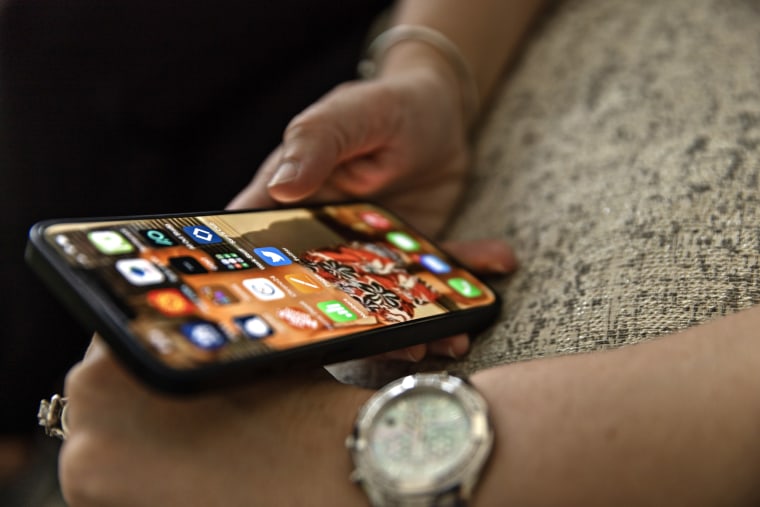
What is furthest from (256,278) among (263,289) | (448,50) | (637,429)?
(448,50)

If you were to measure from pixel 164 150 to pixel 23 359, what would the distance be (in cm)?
27

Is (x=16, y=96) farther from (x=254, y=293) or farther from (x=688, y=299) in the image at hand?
(x=688, y=299)

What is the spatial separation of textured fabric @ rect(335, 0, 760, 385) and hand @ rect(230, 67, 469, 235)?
4 centimetres

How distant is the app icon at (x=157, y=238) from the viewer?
416 millimetres

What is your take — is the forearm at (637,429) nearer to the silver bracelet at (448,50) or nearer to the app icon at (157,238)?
the app icon at (157,238)

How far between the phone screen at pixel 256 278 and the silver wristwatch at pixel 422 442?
56 millimetres

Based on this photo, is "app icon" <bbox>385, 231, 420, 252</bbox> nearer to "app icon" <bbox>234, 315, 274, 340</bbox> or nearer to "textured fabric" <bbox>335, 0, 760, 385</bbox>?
"textured fabric" <bbox>335, 0, 760, 385</bbox>

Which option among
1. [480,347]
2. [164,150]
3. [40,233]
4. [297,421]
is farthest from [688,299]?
[164,150]

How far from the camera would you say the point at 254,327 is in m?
0.37

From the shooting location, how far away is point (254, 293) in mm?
406

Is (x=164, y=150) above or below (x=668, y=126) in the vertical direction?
below

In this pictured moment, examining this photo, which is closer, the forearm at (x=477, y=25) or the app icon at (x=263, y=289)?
the app icon at (x=263, y=289)

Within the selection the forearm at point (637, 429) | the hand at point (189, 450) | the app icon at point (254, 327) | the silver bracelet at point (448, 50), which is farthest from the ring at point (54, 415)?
the silver bracelet at point (448, 50)

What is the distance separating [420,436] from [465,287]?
184mm
